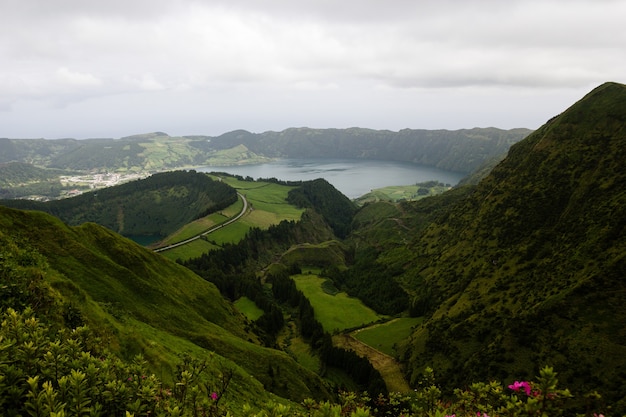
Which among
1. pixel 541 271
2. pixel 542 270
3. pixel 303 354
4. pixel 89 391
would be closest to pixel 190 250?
pixel 303 354

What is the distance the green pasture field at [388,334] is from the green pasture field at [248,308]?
34.2m

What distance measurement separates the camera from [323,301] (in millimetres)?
136875

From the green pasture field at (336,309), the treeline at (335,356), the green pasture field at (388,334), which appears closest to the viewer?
the treeline at (335,356)

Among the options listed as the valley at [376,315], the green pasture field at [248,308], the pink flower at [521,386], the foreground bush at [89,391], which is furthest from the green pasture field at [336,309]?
the foreground bush at [89,391]

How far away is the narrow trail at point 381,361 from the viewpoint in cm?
8719

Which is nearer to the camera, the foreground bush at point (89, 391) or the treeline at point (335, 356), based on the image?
the foreground bush at point (89, 391)

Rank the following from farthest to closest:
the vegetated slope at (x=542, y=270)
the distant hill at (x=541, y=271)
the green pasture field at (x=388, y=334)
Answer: the green pasture field at (x=388, y=334), the distant hill at (x=541, y=271), the vegetated slope at (x=542, y=270)

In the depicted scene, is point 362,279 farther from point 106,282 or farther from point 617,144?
point 106,282

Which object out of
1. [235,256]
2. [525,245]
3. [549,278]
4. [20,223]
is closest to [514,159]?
[525,245]

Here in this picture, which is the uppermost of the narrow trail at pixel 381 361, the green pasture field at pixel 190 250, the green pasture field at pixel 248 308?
the green pasture field at pixel 190 250

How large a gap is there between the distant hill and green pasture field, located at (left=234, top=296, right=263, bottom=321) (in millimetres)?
50172

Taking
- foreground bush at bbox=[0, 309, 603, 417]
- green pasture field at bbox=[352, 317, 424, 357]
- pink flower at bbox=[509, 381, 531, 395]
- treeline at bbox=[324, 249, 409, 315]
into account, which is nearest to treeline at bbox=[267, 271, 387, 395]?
green pasture field at bbox=[352, 317, 424, 357]

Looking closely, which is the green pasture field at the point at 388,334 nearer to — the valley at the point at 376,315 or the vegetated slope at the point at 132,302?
the valley at the point at 376,315

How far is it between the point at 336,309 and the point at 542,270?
71182 mm
